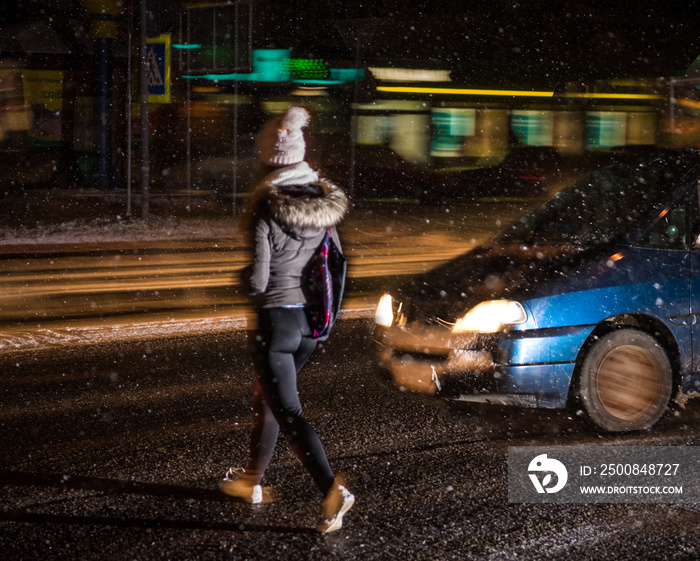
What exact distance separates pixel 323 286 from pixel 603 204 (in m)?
2.55

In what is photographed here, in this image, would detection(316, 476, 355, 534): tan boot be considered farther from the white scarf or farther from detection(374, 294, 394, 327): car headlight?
detection(374, 294, 394, 327): car headlight

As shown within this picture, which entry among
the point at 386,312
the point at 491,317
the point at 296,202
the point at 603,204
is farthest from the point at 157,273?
the point at 296,202

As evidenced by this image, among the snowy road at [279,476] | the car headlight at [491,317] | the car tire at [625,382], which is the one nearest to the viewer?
the snowy road at [279,476]

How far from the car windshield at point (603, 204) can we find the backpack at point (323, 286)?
214 centimetres

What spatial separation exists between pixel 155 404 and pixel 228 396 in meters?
0.53

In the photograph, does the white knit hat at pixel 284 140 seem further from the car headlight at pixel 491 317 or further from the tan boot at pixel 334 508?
the car headlight at pixel 491 317

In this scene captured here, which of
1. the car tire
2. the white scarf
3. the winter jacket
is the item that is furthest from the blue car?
the white scarf

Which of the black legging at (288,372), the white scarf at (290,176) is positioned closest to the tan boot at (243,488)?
the black legging at (288,372)

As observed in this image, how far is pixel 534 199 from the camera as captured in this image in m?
25.9

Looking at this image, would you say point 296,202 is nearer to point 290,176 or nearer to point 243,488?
point 290,176

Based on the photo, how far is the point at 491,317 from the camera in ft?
17.3

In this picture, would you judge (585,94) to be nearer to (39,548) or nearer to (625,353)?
(625,353)

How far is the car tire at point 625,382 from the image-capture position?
5.33m

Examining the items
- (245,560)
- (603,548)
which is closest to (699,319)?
(603,548)
